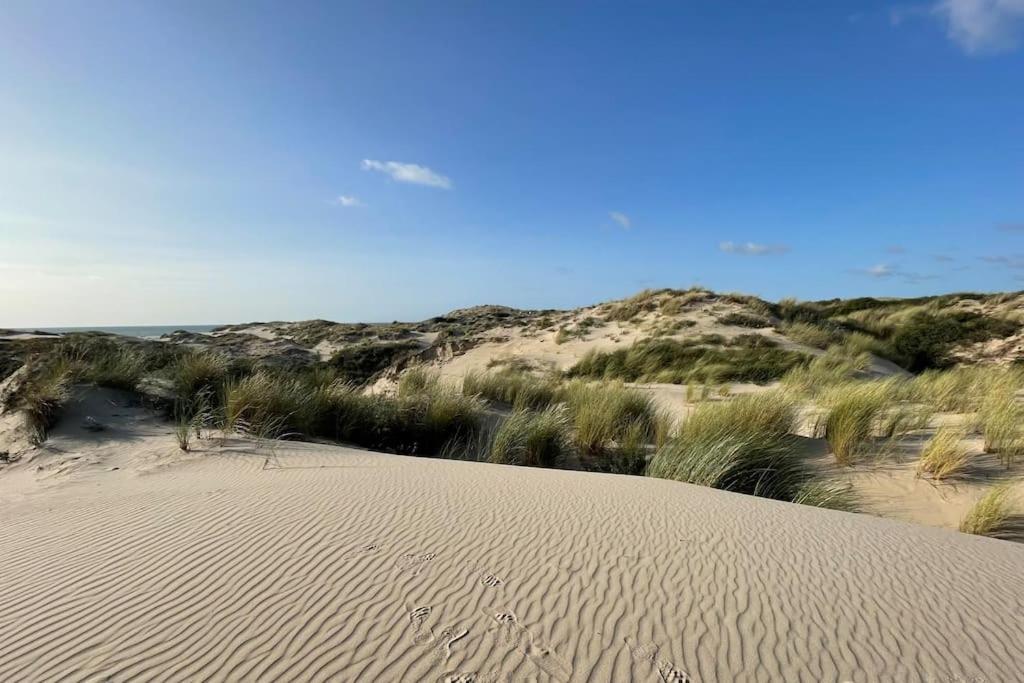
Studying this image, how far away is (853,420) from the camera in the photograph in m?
5.57

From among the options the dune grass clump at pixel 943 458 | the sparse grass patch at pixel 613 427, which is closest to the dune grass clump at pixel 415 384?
the sparse grass patch at pixel 613 427

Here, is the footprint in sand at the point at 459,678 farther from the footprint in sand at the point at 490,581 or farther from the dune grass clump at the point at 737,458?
the dune grass clump at the point at 737,458

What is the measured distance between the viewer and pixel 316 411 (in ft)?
21.4

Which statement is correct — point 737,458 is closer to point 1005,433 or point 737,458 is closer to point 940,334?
point 1005,433

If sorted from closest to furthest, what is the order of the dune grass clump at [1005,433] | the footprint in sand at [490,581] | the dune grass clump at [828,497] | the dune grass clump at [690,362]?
the footprint in sand at [490,581] → the dune grass clump at [828,497] → the dune grass clump at [1005,433] → the dune grass clump at [690,362]

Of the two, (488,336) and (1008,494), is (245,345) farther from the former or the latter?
(1008,494)

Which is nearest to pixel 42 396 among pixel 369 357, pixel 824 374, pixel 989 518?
pixel 989 518

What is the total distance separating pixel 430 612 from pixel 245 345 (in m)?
21.1

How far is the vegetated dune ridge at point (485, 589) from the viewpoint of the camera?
1700 mm

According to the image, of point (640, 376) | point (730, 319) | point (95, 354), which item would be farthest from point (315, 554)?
point (730, 319)

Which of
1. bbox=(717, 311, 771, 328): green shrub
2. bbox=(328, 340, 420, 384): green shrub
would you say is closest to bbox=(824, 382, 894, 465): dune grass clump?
bbox=(717, 311, 771, 328): green shrub

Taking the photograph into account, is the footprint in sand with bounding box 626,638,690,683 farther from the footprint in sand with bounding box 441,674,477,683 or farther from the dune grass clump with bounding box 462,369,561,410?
the dune grass clump with bounding box 462,369,561,410

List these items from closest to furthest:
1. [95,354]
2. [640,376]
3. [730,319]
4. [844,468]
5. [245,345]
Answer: [844,468] → [95,354] → [640,376] → [730,319] → [245,345]

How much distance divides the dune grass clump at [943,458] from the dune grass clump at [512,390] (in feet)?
15.9
